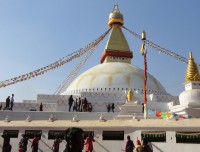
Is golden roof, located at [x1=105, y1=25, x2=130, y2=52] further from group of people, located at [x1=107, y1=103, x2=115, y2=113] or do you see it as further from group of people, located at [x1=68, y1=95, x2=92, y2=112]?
group of people, located at [x1=68, y1=95, x2=92, y2=112]

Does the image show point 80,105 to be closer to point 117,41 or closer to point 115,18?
point 117,41

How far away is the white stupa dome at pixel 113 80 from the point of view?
91.1ft

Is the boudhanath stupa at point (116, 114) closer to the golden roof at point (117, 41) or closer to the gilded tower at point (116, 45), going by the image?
the gilded tower at point (116, 45)

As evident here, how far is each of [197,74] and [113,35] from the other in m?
18.0

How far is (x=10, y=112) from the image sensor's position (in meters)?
18.7

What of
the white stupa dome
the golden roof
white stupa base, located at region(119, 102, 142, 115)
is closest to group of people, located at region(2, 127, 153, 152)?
white stupa base, located at region(119, 102, 142, 115)

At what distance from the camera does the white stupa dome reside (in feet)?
91.1

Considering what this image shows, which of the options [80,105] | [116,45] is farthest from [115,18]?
[80,105]

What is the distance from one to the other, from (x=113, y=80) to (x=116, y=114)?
29.6 feet

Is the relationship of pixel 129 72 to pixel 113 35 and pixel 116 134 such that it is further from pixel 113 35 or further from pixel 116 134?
pixel 116 134

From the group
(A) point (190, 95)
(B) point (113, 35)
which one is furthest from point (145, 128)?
(B) point (113, 35)

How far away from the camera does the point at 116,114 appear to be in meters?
19.4

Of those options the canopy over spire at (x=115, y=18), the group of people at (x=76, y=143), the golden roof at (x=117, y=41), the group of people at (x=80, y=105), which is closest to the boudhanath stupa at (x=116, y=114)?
the golden roof at (x=117, y=41)

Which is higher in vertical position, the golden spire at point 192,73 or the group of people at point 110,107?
the golden spire at point 192,73
